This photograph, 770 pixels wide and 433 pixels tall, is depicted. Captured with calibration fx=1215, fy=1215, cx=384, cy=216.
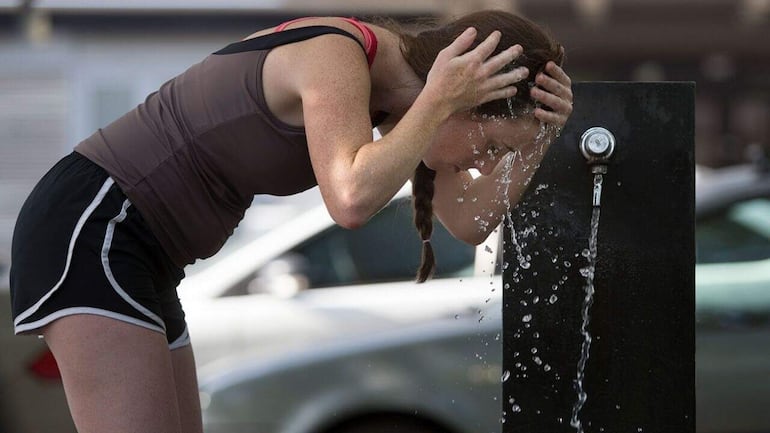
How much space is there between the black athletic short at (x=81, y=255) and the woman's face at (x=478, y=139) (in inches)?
24.1

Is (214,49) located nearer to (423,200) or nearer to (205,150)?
(423,200)

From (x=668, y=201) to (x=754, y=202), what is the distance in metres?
2.45

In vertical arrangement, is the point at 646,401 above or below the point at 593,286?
below

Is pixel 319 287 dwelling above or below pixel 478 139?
below

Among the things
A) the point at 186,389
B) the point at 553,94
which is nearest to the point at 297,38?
the point at 553,94

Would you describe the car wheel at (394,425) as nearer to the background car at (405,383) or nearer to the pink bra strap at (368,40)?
the background car at (405,383)

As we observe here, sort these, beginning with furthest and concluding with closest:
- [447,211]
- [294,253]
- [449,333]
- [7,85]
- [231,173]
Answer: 1. [7,85]
2. [294,253]
3. [449,333]
4. [447,211]
5. [231,173]

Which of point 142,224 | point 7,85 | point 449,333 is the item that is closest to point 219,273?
point 449,333

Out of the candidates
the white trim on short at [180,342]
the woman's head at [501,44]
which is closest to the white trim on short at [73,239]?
the white trim on short at [180,342]

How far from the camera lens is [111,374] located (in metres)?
2.19

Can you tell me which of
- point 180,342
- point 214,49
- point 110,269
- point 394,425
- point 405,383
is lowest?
point 394,425

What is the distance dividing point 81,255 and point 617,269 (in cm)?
128

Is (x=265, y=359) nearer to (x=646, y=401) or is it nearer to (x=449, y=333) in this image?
(x=449, y=333)

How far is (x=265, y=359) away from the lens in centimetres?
455
